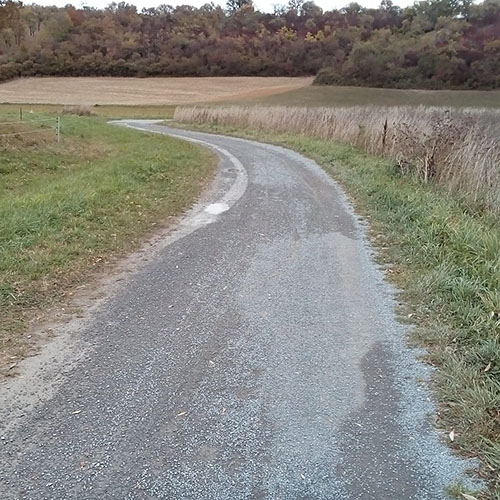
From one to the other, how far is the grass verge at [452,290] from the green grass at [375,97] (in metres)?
38.9

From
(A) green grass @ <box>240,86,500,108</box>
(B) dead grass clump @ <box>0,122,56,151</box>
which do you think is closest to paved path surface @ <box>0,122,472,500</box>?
(B) dead grass clump @ <box>0,122,56,151</box>

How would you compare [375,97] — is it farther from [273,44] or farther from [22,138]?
[22,138]

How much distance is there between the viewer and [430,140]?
10227 millimetres

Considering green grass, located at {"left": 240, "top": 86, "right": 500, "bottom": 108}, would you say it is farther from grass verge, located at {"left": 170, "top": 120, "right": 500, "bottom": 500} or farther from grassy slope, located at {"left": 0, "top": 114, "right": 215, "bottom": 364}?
grass verge, located at {"left": 170, "top": 120, "right": 500, "bottom": 500}

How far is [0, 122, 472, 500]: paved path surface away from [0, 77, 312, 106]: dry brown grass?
162 ft

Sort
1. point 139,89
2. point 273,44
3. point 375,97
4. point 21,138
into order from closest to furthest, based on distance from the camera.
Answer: point 21,138 → point 375,97 → point 139,89 → point 273,44

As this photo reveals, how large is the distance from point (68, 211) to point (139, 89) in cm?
5934

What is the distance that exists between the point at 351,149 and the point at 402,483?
13.9m

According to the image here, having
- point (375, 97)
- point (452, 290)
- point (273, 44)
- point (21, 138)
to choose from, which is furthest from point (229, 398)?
point (273, 44)

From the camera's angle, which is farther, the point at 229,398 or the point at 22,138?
the point at 22,138

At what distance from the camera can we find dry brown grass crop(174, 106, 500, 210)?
8.44m

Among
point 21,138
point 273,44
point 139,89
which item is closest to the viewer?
point 21,138

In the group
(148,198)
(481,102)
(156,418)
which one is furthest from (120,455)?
(481,102)

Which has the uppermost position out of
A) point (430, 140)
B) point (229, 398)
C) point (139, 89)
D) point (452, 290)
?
point (139, 89)
